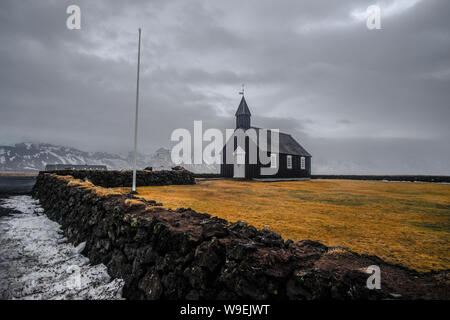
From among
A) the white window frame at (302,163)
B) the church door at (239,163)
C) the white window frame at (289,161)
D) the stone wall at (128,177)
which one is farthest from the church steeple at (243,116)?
the stone wall at (128,177)

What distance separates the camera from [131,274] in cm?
492

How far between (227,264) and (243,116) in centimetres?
3231

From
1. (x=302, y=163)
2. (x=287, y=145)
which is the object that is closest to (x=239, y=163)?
(x=287, y=145)

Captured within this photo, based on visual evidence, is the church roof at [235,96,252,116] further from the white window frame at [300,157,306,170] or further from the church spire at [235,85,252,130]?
the white window frame at [300,157,306,170]

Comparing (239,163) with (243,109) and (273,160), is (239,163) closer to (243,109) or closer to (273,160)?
(273,160)

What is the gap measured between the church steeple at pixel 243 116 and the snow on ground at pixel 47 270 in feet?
92.1

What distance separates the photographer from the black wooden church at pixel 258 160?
31.3 meters

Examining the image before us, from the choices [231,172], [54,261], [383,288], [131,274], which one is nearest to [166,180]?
[231,172]

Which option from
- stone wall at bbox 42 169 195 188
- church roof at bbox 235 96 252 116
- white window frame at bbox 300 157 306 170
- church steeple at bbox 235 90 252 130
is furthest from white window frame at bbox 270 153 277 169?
stone wall at bbox 42 169 195 188

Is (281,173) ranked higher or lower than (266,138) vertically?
lower
